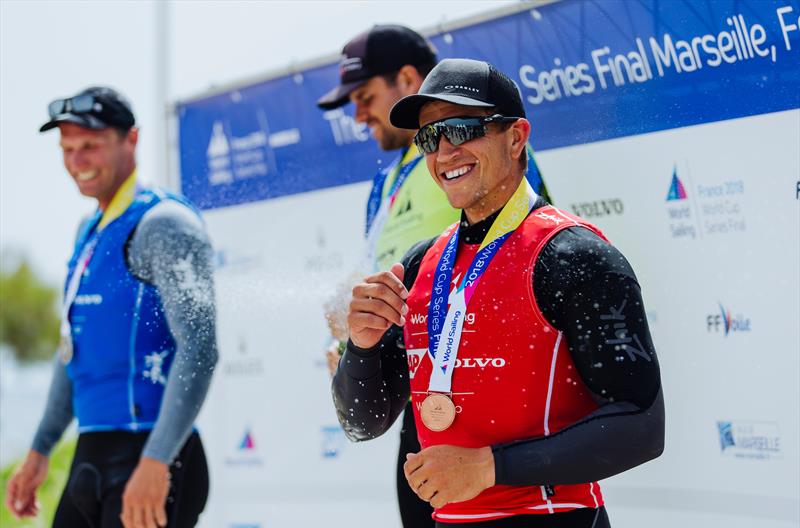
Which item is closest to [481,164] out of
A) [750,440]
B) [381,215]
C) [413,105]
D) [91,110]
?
[413,105]

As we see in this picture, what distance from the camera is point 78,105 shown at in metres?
3.82

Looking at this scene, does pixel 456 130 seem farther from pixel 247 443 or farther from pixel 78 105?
pixel 247 443

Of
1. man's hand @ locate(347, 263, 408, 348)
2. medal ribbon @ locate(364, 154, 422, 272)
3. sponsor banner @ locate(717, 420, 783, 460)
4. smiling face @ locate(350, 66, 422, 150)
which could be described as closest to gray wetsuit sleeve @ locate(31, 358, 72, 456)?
medal ribbon @ locate(364, 154, 422, 272)

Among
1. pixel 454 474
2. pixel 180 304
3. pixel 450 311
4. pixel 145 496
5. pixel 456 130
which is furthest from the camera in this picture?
pixel 180 304

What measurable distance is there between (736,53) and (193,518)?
2591mm

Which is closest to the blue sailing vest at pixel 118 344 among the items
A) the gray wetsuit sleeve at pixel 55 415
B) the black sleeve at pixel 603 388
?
the gray wetsuit sleeve at pixel 55 415

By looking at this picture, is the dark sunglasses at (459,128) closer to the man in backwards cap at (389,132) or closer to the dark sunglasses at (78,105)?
the man in backwards cap at (389,132)

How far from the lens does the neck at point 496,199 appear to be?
85.9 inches

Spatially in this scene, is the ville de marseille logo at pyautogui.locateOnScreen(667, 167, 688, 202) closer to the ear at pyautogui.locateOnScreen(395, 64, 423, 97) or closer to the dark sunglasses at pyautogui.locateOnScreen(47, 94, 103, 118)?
the ear at pyautogui.locateOnScreen(395, 64, 423, 97)

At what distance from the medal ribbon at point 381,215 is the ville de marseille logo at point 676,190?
0.90 metres

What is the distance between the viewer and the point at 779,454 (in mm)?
2908

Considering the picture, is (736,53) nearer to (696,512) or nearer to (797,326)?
(797,326)

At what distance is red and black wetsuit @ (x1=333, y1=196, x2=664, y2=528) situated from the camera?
1.83m

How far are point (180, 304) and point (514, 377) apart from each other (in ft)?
5.99
